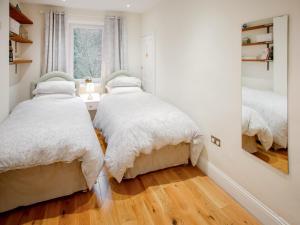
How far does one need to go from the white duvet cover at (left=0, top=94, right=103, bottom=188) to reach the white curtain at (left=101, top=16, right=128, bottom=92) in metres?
2.31

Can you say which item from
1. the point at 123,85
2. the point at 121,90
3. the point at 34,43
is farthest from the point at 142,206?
the point at 34,43

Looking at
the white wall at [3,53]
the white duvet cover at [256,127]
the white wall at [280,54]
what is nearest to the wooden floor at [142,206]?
the white duvet cover at [256,127]

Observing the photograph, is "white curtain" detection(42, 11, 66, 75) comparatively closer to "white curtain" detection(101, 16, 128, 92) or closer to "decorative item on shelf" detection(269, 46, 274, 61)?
"white curtain" detection(101, 16, 128, 92)

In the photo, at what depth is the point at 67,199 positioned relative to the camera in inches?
87.6

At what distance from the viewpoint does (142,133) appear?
2463 millimetres

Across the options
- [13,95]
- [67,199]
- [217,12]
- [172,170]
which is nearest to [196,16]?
[217,12]

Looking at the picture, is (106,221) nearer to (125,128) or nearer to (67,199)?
(67,199)

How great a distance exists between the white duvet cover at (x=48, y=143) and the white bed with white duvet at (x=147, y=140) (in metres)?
0.24

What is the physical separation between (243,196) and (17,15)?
4005 mm

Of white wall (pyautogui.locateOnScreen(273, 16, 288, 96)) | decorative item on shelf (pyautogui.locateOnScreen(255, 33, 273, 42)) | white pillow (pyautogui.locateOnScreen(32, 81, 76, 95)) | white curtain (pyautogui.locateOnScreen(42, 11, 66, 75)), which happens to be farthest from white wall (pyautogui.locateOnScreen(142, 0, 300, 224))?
white curtain (pyautogui.locateOnScreen(42, 11, 66, 75))

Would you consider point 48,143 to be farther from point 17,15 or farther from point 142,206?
point 17,15

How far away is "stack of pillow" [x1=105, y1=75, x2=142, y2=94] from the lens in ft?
14.7

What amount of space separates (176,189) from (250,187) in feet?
2.43

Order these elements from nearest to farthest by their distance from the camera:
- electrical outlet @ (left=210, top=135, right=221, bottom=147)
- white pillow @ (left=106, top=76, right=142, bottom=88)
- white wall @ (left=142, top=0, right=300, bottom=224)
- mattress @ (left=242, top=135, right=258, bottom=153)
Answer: white wall @ (left=142, top=0, right=300, bottom=224)
mattress @ (left=242, top=135, right=258, bottom=153)
electrical outlet @ (left=210, top=135, right=221, bottom=147)
white pillow @ (left=106, top=76, right=142, bottom=88)
